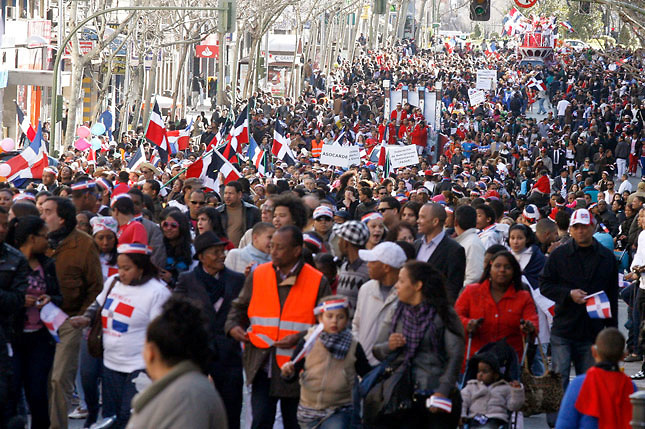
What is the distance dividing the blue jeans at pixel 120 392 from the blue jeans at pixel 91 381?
2.07 ft

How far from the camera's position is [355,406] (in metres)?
7.08

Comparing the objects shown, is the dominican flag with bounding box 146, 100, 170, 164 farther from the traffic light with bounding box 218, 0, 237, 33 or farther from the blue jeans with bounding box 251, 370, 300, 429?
the blue jeans with bounding box 251, 370, 300, 429

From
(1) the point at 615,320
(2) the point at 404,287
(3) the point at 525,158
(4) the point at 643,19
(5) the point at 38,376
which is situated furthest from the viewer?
(3) the point at 525,158

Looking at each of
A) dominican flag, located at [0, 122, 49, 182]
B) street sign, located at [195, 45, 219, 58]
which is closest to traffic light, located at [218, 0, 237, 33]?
dominican flag, located at [0, 122, 49, 182]

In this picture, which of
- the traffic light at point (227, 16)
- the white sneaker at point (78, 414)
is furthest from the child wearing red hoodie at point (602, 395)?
the traffic light at point (227, 16)

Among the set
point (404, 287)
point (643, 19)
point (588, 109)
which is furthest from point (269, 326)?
point (588, 109)

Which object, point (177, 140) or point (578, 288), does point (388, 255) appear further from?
point (177, 140)

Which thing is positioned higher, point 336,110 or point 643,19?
point 643,19

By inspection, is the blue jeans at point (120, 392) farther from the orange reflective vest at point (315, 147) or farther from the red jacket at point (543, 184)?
the orange reflective vest at point (315, 147)

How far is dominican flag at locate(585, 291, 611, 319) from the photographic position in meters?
8.55

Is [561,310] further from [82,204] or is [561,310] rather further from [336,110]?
[336,110]

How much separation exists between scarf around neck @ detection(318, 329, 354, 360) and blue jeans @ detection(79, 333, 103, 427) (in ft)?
7.06

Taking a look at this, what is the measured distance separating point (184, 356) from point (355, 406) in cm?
254

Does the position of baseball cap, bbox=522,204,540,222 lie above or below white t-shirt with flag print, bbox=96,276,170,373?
below
